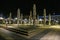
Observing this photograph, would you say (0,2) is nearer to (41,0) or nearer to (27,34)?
(41,0)

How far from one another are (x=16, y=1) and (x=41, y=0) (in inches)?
240

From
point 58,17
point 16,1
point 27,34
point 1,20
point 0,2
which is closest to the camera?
point 27,34

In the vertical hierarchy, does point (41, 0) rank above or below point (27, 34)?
above

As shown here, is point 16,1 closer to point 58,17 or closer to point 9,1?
point 9,1

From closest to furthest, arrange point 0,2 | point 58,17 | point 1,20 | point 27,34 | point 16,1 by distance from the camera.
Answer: point 27,34, point 16,1, point 0,2, point 1,20, point 58,17

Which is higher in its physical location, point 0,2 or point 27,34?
point 0,2

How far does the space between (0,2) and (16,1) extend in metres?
5.63

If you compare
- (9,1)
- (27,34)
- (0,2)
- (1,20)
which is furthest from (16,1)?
(1,20)

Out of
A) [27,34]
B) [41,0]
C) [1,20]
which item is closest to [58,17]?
[1,20]

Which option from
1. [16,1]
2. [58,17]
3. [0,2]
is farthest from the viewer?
[58,17]

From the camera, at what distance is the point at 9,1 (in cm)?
4356

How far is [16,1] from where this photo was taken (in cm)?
4256

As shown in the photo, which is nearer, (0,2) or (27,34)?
(27,34)

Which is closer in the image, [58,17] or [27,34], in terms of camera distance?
[27,34]
